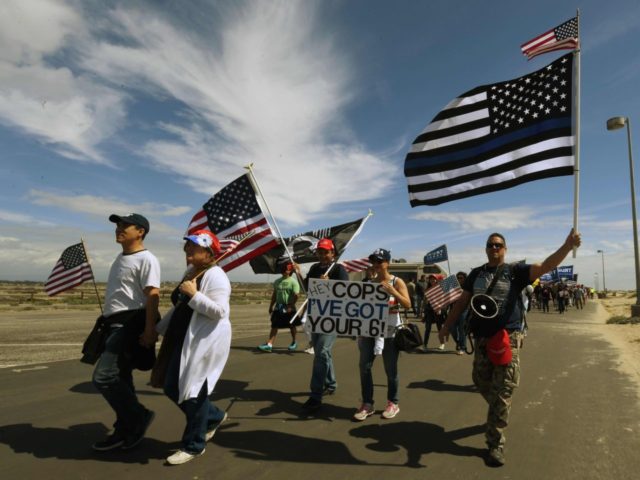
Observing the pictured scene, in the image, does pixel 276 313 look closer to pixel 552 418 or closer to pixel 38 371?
pixel 38 371

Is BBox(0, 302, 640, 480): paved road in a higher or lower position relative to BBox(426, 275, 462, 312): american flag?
lower

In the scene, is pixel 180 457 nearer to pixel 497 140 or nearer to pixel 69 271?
pixel 497 140

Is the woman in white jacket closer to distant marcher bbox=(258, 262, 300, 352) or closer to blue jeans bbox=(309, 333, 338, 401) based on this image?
blue jeans bbox=(309, 333, 338, 401)

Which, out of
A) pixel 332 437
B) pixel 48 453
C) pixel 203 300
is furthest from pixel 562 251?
pixel 48 453

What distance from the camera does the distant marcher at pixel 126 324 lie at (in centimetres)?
359

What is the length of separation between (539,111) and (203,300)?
166 inches

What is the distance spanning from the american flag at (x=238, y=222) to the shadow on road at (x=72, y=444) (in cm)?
381

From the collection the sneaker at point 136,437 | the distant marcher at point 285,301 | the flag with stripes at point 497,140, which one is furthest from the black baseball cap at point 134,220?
the distant marcher at point 285,301

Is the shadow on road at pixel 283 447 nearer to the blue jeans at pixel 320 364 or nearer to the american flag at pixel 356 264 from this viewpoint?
the blue jeans at pixel 320 364

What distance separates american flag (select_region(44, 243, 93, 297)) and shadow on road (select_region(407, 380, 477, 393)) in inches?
270

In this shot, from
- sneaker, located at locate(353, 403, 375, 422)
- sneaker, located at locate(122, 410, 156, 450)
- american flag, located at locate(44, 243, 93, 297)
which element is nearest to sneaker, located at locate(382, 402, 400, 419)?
sneaker, located at locate(353, 403, 375, 422)

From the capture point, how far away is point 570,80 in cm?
466

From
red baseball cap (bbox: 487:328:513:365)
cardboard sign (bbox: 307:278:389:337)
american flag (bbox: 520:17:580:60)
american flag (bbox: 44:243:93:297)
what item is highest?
american flag (bbox: 520:17:580:60)

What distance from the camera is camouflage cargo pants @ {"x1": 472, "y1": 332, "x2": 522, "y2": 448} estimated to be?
3.59 m
